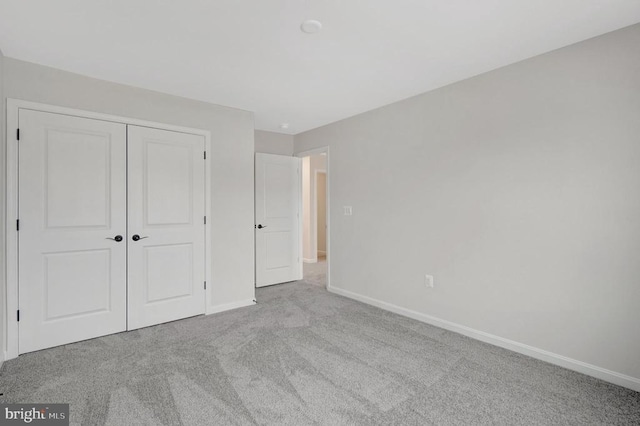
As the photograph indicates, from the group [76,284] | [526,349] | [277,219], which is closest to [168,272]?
[76,284]

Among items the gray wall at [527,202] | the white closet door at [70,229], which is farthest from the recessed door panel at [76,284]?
the gray wall at [527,202]

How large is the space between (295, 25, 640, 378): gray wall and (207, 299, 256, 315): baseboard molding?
5.35 ft

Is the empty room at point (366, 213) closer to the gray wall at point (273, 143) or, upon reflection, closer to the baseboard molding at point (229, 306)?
the baseboard molding at point (229, 306)

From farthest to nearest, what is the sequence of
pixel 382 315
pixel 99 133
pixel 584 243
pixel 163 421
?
pixel 382 315, pixel 99 133, pixel 584 243, pixel 163 421

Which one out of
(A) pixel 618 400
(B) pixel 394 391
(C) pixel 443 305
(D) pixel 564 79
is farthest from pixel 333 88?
(A) pixel 618 400

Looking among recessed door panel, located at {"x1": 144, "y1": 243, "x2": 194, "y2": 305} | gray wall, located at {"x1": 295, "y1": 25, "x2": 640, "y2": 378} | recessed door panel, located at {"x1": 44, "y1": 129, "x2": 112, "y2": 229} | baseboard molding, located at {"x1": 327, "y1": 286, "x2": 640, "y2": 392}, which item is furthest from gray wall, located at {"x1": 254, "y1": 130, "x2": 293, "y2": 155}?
baseboard molding, located at {"x1": 327, "y1": 286, "x2": 640, "y2": 392}

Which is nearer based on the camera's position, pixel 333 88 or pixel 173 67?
pixel 173 67

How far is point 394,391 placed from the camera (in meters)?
2.15

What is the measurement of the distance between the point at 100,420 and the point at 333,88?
3.23m

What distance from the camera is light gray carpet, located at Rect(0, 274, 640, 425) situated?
1908 mm

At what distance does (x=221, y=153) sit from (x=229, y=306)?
1.87 m

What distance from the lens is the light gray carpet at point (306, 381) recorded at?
191 cm

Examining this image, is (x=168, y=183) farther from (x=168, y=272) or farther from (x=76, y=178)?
(x=168, y=272)

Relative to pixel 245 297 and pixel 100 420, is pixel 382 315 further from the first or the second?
pixel 100 420
